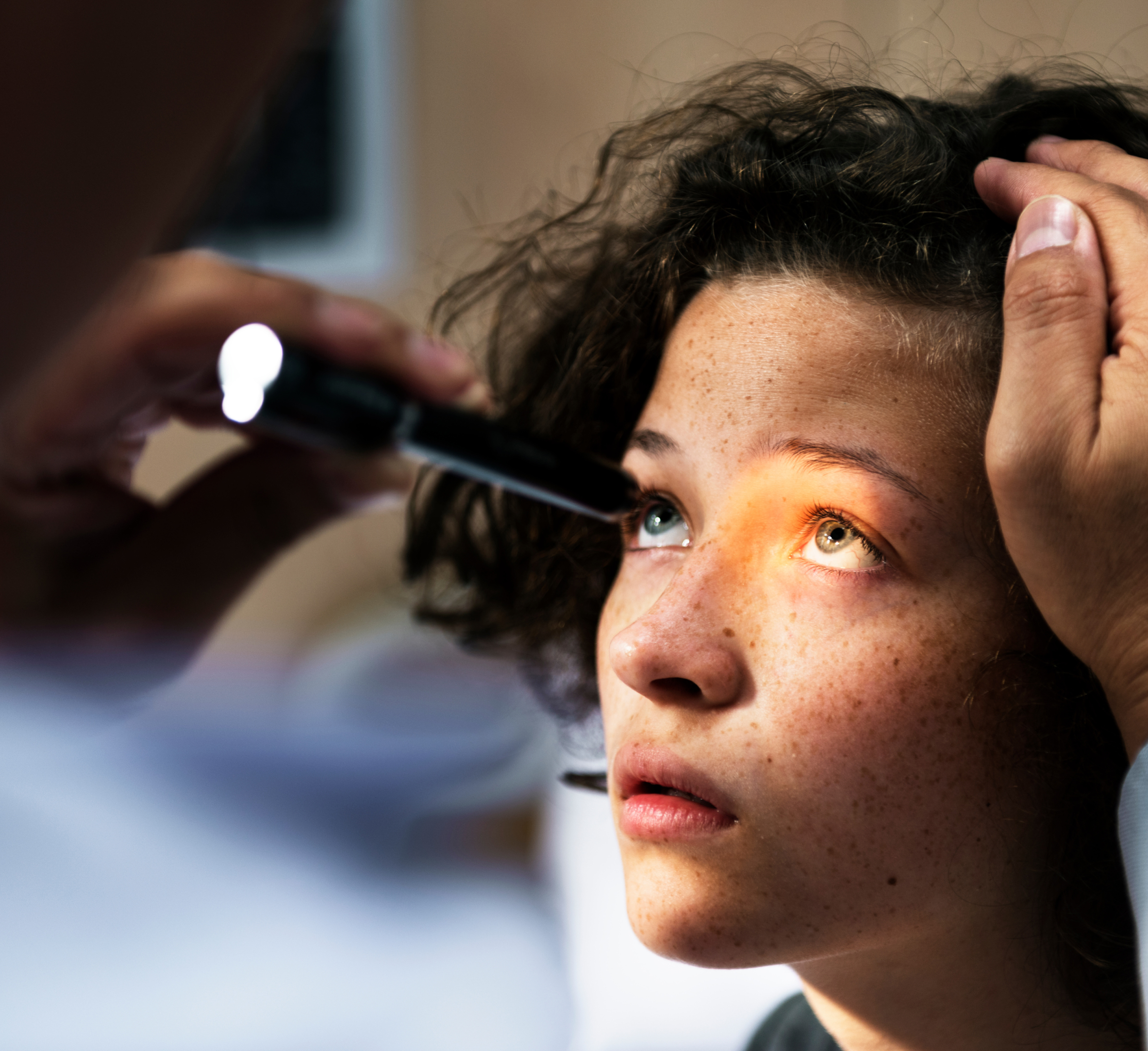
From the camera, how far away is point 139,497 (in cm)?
67

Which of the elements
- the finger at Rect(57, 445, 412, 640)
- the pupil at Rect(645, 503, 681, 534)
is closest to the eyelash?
the pupil at Rect(645, 503, 681, 534)

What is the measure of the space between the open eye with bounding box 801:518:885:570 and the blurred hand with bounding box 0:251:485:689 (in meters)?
0.19

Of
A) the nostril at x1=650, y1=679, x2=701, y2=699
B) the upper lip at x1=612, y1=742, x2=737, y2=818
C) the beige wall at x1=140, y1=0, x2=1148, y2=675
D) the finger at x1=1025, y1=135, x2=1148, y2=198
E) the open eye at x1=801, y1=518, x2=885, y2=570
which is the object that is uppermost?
the beige wall at x1=140, y1=0, x2=1148, y2=675

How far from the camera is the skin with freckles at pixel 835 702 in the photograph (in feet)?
1.74

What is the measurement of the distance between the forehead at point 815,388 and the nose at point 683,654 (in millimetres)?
90

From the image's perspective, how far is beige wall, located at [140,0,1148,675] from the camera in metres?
1.22

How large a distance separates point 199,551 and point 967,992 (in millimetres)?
508

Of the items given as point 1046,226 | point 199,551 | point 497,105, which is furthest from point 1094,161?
point 497,105

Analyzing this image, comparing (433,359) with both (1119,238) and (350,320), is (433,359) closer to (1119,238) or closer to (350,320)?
(350,320)

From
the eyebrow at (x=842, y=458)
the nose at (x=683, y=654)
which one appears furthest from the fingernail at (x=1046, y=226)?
the nose at (x=683, y=654)

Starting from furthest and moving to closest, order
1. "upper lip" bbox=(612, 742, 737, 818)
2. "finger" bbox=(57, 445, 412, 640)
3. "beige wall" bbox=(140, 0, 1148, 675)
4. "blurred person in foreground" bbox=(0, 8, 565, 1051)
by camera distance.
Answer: "beige wall" bbox=(140, 0, 1148, 675), "finger" bbox=(57, 445, 412, 640), "upper lip" bbox=(612, 742, 737, 818), "blurred person in foreground" bbox=(0, 8, 565, 1051)

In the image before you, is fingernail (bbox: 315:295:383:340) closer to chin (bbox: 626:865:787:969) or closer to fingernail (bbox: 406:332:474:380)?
fingernail (bbox: 406:332:474:380)

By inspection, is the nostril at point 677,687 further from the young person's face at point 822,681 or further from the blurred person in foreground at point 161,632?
the blurred person in foreground at point 161,632

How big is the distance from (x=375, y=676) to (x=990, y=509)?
1.29 m
